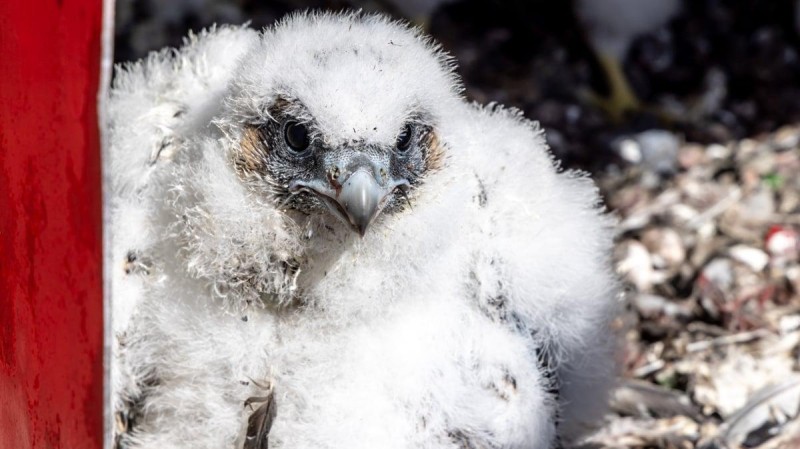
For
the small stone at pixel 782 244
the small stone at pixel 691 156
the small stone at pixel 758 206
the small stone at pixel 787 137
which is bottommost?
the small stone at pixel 782 244

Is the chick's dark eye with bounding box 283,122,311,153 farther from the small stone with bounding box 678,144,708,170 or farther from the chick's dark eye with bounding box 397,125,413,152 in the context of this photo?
the small stone with bounding box 678,144,708,170

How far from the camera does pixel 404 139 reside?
2.17 metres

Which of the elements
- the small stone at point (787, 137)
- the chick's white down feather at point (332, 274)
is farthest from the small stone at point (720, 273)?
the chick's white down feather at point (332, 274)

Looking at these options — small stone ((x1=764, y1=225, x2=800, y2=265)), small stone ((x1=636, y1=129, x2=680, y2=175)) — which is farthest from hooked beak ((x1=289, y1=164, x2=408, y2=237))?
small stone ((x1=636, y1=129, x2=680, y2=175))

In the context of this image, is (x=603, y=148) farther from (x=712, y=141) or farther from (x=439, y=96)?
(x=439, y=96)

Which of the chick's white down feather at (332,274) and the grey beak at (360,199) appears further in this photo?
the chick's white down feather at (332,274)

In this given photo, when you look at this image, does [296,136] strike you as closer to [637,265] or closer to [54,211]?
[54,211]

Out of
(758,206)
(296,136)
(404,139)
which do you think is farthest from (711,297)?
(296,136)

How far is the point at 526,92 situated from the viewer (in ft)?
16.8

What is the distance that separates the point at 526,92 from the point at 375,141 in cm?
318

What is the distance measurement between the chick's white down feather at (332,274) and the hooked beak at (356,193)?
8cm

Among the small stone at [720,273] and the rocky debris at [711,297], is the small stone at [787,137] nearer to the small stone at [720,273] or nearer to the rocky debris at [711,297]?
the rocky debris at [711,297]

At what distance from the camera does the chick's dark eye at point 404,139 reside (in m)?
2.15

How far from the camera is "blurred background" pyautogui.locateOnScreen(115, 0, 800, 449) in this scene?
10.9 ft
